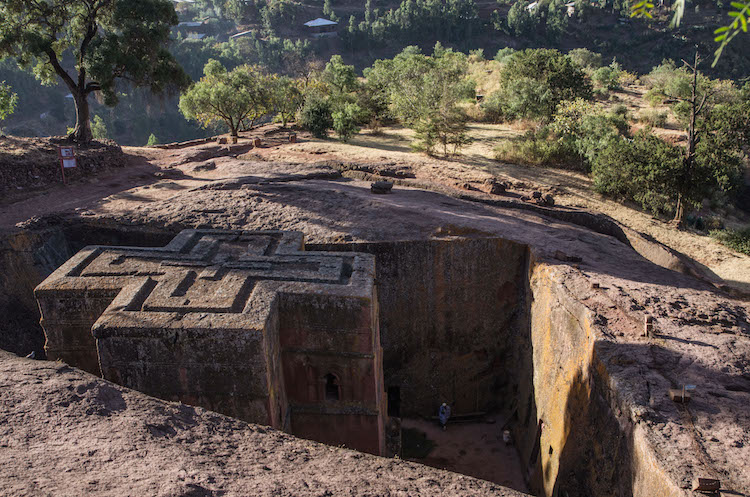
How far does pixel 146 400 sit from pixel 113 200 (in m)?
8.37

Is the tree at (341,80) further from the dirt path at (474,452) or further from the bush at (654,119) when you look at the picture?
the dirt path at (474,452)

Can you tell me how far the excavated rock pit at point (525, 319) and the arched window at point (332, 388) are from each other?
117 inches

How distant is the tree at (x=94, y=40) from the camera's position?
14.4 m

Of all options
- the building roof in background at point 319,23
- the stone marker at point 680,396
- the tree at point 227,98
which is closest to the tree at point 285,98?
the tree at point 227,98

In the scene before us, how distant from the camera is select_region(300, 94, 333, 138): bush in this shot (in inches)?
822

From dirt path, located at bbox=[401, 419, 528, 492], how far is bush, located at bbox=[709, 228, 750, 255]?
9.30 m

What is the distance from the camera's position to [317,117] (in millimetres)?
20859

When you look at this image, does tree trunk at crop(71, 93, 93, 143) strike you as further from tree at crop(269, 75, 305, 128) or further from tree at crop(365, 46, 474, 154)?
tree at crop(365, 46, 474, 154)

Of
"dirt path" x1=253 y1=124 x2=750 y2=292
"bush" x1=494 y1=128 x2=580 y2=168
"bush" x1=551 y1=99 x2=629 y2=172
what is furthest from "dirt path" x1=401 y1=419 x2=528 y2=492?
"bush" x1=494 y1=128 x2=580 y2=168

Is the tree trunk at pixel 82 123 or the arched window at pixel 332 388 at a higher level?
the tree trunk at pixel 82 123

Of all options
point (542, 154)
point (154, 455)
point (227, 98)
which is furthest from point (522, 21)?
point (154, 455)

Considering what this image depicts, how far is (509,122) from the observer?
25.5 m

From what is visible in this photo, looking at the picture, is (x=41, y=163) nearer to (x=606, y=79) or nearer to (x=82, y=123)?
(x=82, y=123)

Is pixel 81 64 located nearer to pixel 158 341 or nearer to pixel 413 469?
pixel 158 341
